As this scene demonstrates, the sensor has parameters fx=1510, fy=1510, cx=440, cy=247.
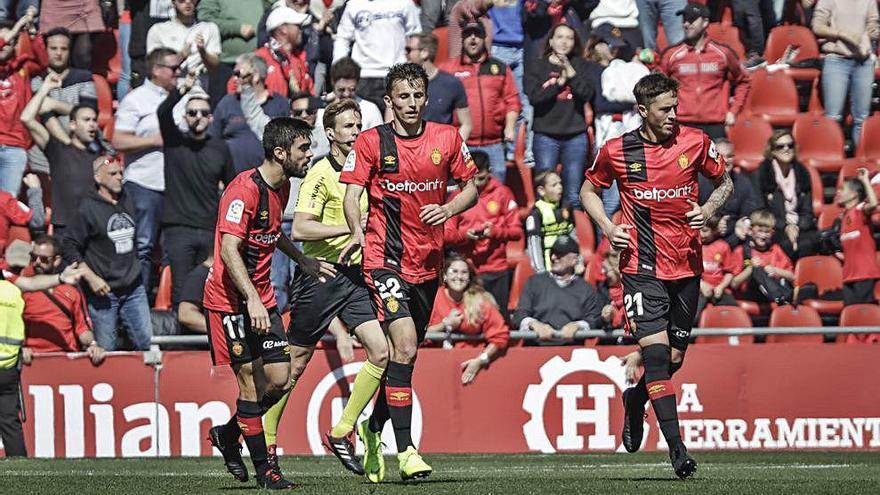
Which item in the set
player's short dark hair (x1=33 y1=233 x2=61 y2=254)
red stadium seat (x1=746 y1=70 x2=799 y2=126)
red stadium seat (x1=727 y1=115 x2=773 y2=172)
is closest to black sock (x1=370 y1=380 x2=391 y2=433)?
player's short dark hair (x1=33 y1=233 x2=61 y2=254)

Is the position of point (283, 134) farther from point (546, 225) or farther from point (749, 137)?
point (749, 137)

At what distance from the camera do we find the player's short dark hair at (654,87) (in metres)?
10.0

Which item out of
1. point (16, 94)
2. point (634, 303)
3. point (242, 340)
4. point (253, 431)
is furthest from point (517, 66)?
point (253, 431)

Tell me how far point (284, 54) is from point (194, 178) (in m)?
2.41

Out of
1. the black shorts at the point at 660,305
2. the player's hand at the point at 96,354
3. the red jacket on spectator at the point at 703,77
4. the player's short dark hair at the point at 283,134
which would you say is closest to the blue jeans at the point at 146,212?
the player's hand at the point at 96,354

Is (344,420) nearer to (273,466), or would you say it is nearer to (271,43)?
(273,466)

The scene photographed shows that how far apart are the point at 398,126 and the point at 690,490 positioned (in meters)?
3.07

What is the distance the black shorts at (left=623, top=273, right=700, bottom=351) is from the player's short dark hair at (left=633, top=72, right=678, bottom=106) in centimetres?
123

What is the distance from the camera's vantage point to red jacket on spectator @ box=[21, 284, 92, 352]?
49.3ft

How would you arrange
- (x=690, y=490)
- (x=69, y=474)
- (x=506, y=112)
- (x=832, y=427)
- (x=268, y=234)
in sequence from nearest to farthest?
(x=690, y=490) → (x=268, y=234) → (x=69, y=474) → (x=832, y=427) → (x=506, y=112)

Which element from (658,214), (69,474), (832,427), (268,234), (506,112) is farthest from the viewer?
(506,112)

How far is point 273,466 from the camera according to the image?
970cm

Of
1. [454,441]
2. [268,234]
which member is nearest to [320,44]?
[454,441]

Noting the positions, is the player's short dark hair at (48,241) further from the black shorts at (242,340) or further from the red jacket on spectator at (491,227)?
the black shorts at (242,340)
